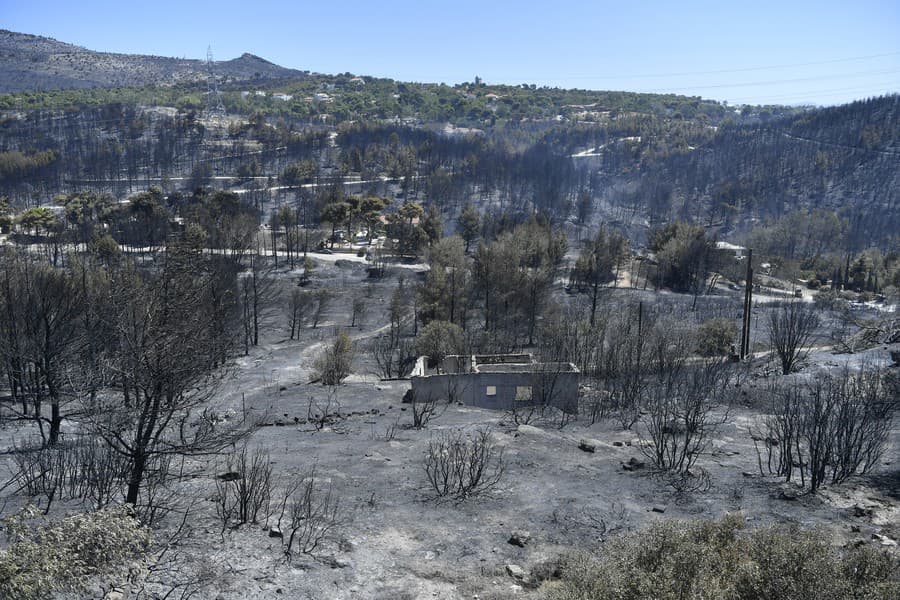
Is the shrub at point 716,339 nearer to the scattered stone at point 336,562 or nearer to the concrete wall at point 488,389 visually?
the concrete wall at point 488,389

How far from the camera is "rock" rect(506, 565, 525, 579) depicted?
9.57 meters

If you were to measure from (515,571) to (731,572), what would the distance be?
10.9 feet

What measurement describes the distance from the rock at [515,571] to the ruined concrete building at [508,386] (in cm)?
1319

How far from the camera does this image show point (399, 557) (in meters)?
10.1

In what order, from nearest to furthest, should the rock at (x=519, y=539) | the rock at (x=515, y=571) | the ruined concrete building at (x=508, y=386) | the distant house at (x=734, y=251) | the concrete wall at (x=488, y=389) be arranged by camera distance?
the rock at (x=515, y=571) → the rock at (x=519, y=539) → the ruined concrete building at (x=508, y=386) → the concrete wall at (x=488, y=389) → the distant house at (x=734, y=251)

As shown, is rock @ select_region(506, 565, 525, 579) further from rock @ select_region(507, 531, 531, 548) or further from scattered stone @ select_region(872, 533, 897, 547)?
scattered stone @ select_region(872, 533, 897, 547)

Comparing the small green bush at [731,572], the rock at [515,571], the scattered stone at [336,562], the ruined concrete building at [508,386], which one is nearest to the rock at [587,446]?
the ruined concrete building at [508,386]

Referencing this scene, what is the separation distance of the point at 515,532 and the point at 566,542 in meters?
0.91

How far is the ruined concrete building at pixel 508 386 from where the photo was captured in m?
23.3

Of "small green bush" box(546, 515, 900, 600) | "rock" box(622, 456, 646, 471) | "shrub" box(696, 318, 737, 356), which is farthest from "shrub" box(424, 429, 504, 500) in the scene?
"shrub" box(696, 318, 737, 356)

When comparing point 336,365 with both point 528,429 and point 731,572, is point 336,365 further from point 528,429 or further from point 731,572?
point 731,572

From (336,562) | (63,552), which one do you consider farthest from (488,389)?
(63,552)

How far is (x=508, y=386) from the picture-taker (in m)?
24.3

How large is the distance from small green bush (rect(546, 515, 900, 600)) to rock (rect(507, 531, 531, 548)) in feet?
6.87
